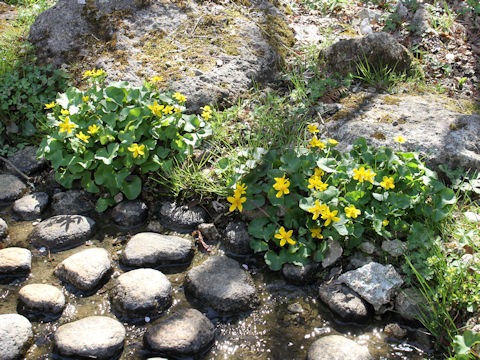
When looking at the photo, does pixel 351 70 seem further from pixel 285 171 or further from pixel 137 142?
pixel 137 142

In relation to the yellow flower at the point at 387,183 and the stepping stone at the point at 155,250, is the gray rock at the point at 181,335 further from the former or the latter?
the yellow flower at the point at 387,183

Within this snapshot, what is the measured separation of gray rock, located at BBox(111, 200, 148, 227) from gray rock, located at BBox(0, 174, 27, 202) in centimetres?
93

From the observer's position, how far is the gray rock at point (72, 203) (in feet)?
12.1

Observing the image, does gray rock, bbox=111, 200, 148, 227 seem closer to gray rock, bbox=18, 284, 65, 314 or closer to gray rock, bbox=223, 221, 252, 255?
gray rock, bbox=223, 221, 252, 255

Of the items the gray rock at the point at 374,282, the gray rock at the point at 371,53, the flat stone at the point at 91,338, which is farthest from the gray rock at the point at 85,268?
the gray rock at the point at 371,53

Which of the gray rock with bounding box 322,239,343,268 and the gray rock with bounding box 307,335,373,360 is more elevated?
the gray rock with bounding box 322,239,343,268

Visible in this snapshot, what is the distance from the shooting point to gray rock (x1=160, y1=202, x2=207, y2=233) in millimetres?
3570

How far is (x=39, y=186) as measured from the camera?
13.1 ft

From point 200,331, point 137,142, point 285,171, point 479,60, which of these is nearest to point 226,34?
point 137,142

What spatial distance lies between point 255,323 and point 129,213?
1.39 m

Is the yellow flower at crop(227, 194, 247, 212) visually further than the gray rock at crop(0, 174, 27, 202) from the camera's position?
No

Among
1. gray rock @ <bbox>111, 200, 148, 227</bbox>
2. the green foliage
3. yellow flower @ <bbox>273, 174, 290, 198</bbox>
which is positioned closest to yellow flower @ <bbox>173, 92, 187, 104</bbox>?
the green foliage

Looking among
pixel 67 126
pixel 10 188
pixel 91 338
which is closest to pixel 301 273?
pixel 91 338

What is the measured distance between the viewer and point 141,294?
287 centimetres
